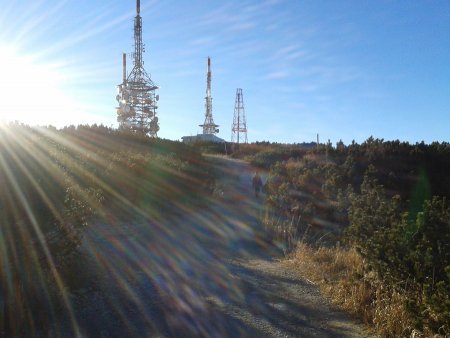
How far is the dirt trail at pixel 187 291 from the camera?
204 inches

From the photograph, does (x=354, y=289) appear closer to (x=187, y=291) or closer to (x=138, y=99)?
(x=187, y=291)

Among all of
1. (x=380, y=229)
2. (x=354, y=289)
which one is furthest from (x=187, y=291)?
(x=380, y=229)

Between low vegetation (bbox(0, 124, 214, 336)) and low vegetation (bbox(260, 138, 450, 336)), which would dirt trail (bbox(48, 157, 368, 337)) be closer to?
low vegetation (bbox(0, 124, 214, 336))

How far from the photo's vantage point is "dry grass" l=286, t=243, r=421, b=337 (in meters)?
5.02

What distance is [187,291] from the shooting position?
6281mm

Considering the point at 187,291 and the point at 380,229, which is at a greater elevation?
the point at 380,229

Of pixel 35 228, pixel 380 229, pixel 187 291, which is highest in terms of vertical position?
pixel 35 228

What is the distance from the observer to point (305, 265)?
316 inches

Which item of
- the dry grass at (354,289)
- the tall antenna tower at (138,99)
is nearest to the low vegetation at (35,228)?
the dry grass at (354,289)

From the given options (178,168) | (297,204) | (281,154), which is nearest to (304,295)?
(297,204)

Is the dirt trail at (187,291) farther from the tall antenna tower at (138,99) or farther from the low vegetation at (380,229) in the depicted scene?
the tall antenna tower at (138,99)

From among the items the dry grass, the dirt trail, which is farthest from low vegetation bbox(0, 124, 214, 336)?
the dry grass

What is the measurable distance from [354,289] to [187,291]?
203 cm

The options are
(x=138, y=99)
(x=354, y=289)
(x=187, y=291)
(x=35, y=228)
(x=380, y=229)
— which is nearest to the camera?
(x=35, y=228)
